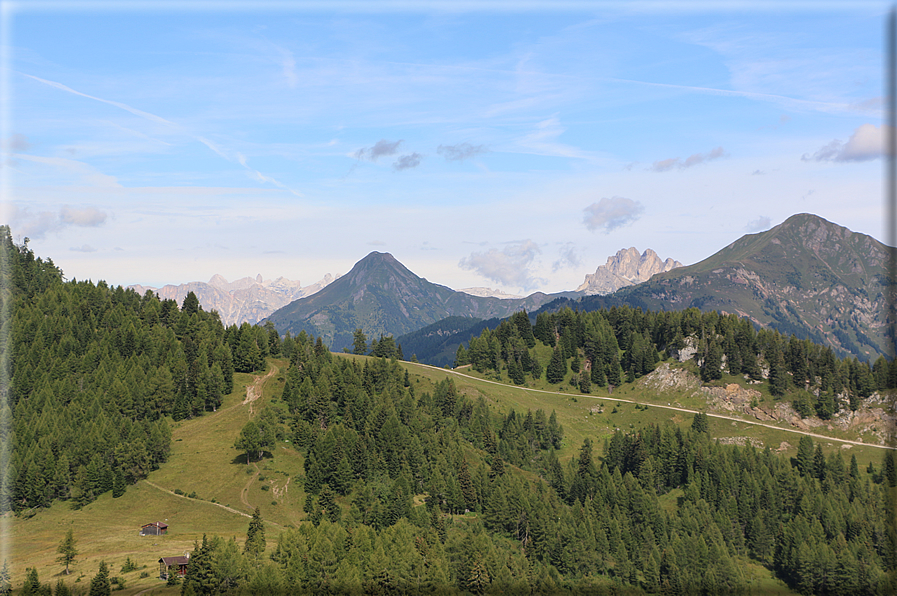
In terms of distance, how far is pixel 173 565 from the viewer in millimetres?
99062

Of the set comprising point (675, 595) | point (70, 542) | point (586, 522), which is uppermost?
point (70, 542)

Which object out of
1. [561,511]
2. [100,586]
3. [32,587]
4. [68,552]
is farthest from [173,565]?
[561,511]

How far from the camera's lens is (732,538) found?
168 meters

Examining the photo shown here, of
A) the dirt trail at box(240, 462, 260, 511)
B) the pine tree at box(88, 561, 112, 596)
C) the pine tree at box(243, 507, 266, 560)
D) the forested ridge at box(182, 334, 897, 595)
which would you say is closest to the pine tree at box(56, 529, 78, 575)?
the pine tree at box(88, 561, 112, 596)

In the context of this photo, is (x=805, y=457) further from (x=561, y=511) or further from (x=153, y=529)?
(x=153, y=529)

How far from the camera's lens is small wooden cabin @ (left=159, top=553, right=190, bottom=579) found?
9969cm

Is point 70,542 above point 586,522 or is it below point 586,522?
above

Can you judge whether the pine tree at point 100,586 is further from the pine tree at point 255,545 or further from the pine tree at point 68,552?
the pine tree at point 255,545

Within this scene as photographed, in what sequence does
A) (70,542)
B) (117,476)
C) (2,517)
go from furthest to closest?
(117,476)
(2,517)
(70,542)

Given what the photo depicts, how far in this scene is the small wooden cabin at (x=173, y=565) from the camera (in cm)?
9969

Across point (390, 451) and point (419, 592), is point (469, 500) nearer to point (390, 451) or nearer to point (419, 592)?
point (390, 451)

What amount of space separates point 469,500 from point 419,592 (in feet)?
184

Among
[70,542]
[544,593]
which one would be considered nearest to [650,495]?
[544,593]

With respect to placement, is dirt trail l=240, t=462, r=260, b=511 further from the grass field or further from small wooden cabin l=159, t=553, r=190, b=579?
small wooden cabin l=159, t=553, r=190, b=579
